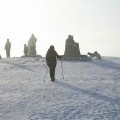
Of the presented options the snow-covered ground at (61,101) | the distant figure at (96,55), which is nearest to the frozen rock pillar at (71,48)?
the distant figure at (96,55)

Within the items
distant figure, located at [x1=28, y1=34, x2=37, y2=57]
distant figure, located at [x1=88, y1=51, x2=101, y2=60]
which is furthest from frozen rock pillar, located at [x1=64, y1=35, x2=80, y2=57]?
distant figure, located at [x1=28, y1=34, x2=37, y2=57]

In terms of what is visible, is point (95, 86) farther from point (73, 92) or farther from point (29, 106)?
point (29, 106)

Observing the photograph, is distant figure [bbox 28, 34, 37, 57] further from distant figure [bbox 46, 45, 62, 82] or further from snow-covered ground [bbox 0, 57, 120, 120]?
snow-covered ground [bbox 0, 57, 120, 120]

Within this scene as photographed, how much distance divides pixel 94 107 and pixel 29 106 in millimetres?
2853

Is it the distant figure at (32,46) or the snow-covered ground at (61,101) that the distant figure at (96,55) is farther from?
the snow-covered ground at (61,101)

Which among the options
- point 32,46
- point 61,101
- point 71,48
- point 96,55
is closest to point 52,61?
point 61,101

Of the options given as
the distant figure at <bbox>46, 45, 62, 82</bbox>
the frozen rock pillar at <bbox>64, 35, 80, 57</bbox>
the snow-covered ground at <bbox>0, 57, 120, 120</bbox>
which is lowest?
the snow-covered ground at <bbox>0, 57, 120, 120</bbox>

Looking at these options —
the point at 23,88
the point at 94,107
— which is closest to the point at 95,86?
the point at 23,88

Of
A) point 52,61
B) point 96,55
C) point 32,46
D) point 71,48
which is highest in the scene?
point 32,46

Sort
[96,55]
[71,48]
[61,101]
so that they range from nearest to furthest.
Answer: [61,101]
[71,48]
[96,55]

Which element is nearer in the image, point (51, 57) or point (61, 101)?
point (61, 101)

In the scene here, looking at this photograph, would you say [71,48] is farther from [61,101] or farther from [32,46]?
[61,101]

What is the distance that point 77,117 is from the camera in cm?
1491

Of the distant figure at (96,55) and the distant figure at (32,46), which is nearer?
the distant figure at (96,55)
